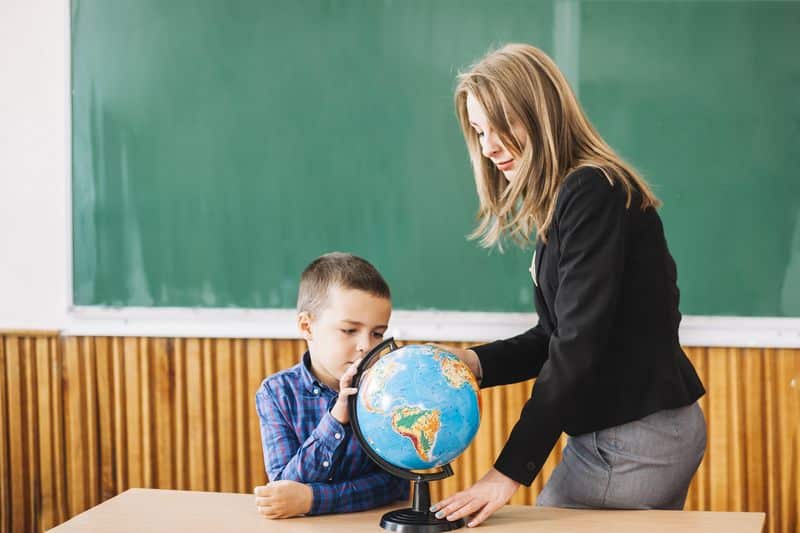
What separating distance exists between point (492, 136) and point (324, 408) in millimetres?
730

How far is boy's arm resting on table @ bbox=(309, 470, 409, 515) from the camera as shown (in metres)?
2.19

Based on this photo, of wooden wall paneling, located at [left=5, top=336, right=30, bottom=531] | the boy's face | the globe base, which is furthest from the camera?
wooden wall paneling, located at [left=5, top=336, right=30, bottom=531]

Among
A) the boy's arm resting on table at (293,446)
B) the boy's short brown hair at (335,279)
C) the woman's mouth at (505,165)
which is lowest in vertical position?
the boy's arm resting on table at (293,446)

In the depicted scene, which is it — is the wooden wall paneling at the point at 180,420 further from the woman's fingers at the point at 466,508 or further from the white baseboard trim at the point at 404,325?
the woman's fingers at the point at 466,508

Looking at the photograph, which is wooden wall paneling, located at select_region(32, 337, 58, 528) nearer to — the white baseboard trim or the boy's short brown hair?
the white baseboard trim

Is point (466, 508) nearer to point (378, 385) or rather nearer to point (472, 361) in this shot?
point (378, 385)

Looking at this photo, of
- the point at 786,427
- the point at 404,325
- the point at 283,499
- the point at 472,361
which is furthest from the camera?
the point at 404,325

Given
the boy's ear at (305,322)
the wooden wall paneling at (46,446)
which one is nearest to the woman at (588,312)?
the boy's ear at (305,322)

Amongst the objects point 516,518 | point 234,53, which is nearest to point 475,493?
point 516,518

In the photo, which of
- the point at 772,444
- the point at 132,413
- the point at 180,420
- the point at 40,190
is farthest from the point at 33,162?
the point at 772,444

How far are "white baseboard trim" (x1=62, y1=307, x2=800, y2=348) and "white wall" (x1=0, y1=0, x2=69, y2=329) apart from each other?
19 cm

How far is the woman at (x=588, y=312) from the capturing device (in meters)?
1.98

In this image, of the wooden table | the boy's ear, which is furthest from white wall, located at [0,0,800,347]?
the wooden table

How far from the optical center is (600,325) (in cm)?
197
